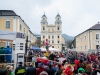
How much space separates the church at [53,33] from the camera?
132 metres

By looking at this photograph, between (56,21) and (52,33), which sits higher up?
(56,21)

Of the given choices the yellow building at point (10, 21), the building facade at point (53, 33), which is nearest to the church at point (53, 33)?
the building facade at point (53, 33)

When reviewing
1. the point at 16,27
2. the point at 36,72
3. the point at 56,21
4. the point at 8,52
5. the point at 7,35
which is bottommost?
the point at 36,72

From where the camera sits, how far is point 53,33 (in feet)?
443

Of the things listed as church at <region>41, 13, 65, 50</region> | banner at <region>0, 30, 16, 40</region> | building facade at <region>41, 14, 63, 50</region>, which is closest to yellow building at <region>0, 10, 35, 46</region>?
banner at <region>0, 30, 16, 40</region>

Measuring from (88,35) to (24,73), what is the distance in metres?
43.2

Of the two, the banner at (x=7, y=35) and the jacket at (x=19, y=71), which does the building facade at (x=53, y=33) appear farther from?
the jacket at (x=19, y=71)

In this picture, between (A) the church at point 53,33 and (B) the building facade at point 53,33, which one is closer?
(A) the church at point 53,33

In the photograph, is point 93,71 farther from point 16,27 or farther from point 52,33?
point 52,33

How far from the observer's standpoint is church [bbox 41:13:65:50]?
132m

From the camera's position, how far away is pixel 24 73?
9.98 meters

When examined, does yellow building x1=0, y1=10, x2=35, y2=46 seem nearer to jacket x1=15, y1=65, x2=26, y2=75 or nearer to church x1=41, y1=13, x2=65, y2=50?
jacket x1=15, y1=65, x2=26, y2=75

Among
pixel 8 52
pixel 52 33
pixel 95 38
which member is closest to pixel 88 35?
pixel 95 38

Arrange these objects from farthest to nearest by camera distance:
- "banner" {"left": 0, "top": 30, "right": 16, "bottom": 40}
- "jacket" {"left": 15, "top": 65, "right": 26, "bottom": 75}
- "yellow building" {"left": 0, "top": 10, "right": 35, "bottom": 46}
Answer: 1. "yellow building" {"left": 0, "top": 10, "right": 35, "bottom": 46}
2. "banner" {"left": 0, "top": 30, "right": 16, "bottom": 40}
3. "jacket" {"left": 15, "top": 65, "right": 26, "bottom": 75}
